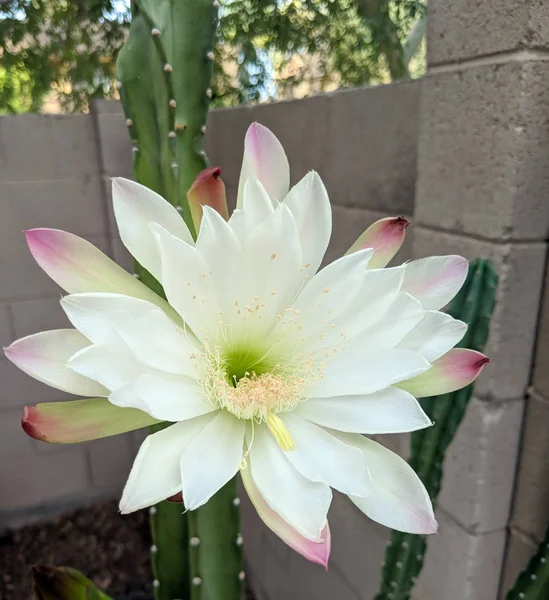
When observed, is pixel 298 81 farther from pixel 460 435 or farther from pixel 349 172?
pixel 460 435

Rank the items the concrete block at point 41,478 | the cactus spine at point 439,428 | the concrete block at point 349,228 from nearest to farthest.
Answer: the cactus spine at point 439,428
the concrete block at point 349,228
the concrete block at point 41,478

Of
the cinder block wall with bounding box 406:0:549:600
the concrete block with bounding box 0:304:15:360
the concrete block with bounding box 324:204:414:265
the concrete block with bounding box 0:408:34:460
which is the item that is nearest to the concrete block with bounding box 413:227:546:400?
the cinder block wall with bounding box 406:0:549:600

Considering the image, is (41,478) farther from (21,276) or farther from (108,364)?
(108,364)

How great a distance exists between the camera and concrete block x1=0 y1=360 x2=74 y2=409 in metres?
1.48

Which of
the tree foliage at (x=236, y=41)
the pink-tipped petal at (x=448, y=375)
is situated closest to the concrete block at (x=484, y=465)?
the pink-tipped petal at (x=448, y=375)

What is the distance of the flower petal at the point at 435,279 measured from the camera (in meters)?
0.34

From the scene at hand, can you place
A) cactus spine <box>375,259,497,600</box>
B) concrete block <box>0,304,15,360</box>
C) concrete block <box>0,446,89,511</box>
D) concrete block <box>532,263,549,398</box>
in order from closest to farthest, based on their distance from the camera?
cactus spine <box>375,259,497,600</box>
concrete block <box>532,263,549,398</box>
concrete block <box>0,304,15,360</box>
concrete block <box>0,446,89,511</box>

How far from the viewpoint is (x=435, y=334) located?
33 centimetres

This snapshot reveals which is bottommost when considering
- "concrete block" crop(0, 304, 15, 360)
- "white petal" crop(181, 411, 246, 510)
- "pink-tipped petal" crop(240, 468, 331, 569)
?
"concrete block" crop(0, 304, 15, 360)

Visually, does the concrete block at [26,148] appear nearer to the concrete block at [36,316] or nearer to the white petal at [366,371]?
the concrete block at [36,316]

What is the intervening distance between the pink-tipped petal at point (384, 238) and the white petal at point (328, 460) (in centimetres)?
12

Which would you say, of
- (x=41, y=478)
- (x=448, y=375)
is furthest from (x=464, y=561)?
(x=41, y=478)

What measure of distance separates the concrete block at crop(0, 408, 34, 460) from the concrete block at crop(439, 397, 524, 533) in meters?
1.24

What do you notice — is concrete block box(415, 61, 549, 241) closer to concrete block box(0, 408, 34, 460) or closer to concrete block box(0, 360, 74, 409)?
concrete block box(0, 360, 74, 409)
